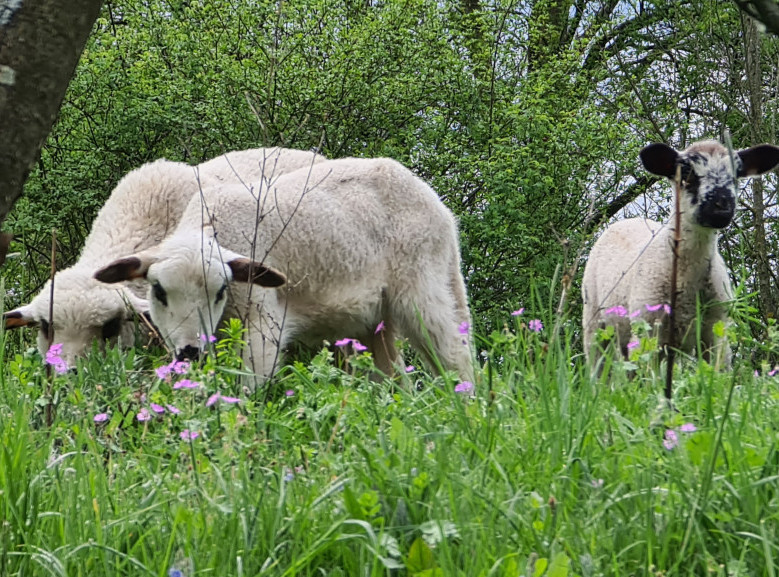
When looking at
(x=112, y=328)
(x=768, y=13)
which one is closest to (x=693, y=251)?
(x=112, y=328)

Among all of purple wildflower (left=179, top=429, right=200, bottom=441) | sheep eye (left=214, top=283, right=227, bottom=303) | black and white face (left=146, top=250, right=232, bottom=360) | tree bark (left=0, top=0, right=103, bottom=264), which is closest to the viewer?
tree bark (left=0, top=0, right=103, bottom=264)

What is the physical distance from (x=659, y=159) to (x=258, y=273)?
2882mm

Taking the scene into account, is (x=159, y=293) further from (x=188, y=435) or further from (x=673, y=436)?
(x=673, y=436)

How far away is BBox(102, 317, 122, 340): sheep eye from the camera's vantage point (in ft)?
22.2

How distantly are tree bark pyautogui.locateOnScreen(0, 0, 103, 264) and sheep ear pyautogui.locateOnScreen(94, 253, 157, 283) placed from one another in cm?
404

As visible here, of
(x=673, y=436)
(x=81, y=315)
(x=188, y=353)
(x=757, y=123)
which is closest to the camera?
(x=673, y=436)

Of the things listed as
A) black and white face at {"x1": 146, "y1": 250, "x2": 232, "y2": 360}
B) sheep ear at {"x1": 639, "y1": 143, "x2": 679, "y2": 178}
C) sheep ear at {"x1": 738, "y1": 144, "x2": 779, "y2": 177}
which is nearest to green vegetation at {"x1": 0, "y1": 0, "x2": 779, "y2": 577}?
black and white face at {"x1": 146, "y1": 250, "x2": 232, "y2": 360}

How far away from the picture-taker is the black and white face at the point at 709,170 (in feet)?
22.2

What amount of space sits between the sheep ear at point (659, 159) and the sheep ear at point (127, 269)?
3.22m

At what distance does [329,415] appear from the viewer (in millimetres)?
3969

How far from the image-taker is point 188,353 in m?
5.91

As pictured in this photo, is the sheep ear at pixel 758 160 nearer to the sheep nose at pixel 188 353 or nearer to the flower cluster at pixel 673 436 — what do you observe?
the sheep nose at pixel 188 353

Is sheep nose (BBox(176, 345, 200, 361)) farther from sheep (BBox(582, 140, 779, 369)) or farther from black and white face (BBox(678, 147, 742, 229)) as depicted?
black and white face (BBox(678, 147, 742, 229))

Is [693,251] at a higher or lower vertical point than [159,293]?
higher
